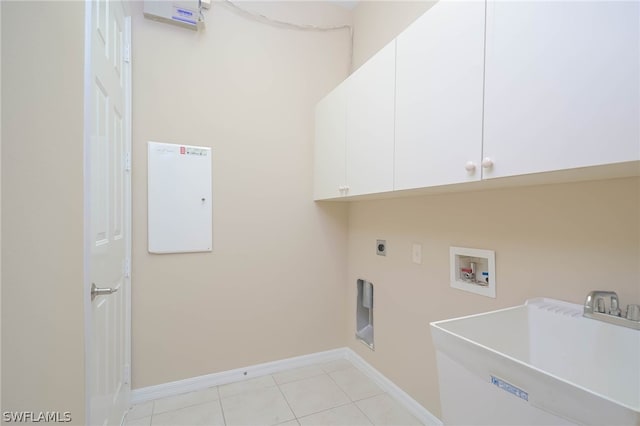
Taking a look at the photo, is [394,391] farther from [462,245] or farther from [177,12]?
[177,12]

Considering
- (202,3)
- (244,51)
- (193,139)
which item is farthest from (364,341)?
(202,3)

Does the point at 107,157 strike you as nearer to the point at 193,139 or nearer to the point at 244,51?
the point at 193,139

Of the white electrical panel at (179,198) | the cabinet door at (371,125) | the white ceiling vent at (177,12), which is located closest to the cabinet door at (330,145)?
Answer: the cabinet door at (371,125)

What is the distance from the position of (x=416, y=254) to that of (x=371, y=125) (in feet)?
2.82

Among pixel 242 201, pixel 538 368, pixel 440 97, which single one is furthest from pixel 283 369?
pixel 440 97

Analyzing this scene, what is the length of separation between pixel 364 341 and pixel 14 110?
7.94 ft

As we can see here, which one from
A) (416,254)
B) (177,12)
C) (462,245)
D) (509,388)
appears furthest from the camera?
(177,12)

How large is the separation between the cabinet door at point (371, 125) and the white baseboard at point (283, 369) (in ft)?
4.59

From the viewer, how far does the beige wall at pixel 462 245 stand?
3.36ft

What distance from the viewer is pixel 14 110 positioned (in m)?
0.80

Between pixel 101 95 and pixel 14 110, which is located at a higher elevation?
pixel 101 95

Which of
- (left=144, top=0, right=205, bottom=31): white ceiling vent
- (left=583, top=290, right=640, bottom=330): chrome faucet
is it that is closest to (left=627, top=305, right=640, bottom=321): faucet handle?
(left=583, top=290, right=640, bottom=330): chrome faucet

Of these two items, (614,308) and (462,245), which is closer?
(614,308)

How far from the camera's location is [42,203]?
0.86 metres
